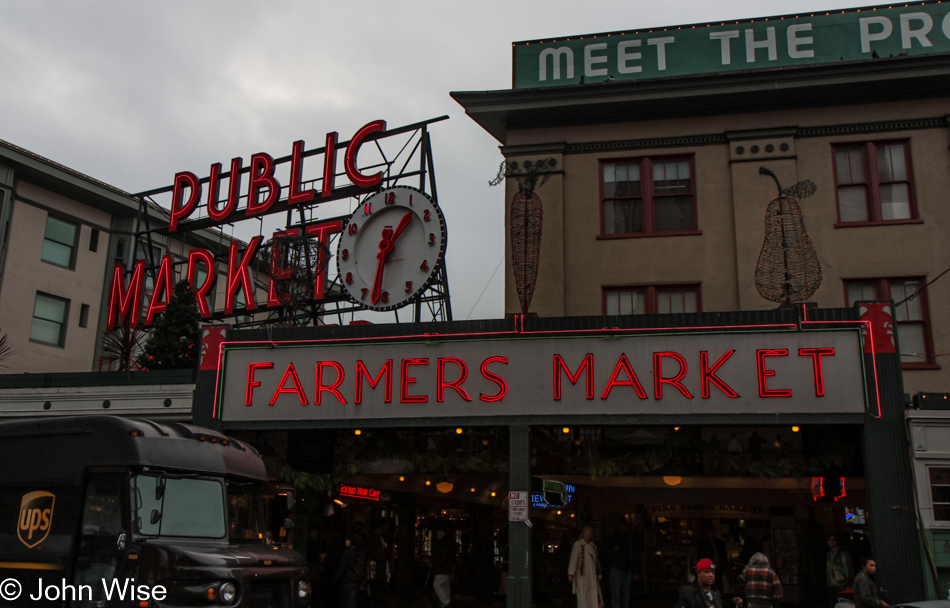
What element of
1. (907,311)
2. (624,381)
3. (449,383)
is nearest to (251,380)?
(449,383)

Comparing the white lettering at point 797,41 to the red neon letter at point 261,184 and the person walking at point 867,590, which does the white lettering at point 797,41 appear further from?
the red neon letter at point 261,184

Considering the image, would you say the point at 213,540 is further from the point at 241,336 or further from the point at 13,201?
the point at 13,201

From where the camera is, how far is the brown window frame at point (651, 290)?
19.2m

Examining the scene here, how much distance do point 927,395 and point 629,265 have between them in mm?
7279

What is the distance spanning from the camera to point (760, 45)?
20.4 meters

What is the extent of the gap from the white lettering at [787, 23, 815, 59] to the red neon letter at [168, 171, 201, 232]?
22.3 metres

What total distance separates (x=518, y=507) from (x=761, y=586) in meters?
4.51

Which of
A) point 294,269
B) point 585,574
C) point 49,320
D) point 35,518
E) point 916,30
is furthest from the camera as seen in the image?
point 49,320

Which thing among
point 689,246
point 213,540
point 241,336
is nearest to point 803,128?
point 689,246

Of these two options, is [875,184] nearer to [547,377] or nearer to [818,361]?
[818,361]

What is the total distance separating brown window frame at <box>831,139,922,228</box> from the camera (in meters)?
18.6

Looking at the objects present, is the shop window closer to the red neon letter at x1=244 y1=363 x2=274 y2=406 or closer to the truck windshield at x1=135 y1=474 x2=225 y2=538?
the truck windshield at x1=135 y1=474 x2=225 y2=538

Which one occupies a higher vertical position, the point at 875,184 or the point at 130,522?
the point at 875,184

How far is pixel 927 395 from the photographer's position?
1424 cm
